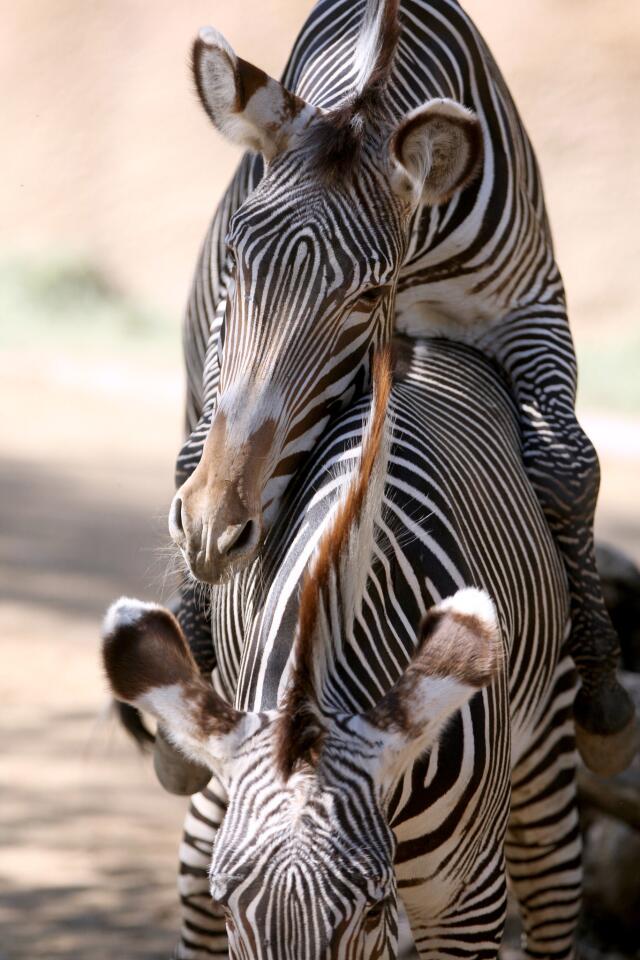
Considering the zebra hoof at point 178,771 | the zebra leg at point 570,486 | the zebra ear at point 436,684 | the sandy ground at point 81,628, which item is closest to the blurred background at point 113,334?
the sandy ground at point 81,628

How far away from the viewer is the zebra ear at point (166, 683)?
2.56m

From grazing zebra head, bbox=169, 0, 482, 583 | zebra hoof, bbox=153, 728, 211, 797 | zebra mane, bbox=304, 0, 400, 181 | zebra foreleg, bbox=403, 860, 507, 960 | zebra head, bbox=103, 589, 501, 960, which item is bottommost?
zebra foreleg, bbox=403, 860, 507, 960

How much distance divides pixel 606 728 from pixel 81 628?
17.7 feet

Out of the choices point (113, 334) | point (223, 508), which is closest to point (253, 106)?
point (223, 508)

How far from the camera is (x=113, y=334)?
18.3 metres

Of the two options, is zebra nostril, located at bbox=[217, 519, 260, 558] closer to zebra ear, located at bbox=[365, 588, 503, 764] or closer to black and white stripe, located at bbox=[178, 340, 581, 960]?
black and white stripe, located at bbox=[178, 340, 581, 960]

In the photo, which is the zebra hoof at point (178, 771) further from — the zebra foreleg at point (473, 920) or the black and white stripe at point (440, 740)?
the zebra foreleg at point (473, 920)

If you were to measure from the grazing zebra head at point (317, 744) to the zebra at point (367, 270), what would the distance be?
1.27 ft

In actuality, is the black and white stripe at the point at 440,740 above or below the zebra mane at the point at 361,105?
below

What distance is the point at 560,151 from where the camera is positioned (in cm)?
1961

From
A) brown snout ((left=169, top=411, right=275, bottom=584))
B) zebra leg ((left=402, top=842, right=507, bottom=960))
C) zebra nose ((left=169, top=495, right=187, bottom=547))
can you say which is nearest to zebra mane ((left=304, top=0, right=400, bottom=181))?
brown snout ((left=169, top=411, right=275, bottom=584))

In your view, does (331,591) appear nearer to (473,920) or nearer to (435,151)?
(473,920)

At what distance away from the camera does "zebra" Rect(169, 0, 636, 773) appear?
3.27 m

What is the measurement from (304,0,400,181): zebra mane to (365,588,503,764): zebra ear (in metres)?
1.40
